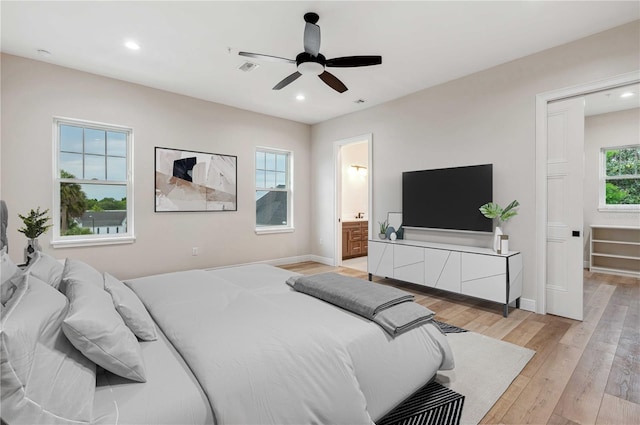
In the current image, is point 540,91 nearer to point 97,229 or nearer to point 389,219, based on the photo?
point 389,219

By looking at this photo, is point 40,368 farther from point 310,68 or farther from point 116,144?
point 116,144

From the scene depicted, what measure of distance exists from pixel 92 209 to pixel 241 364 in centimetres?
404

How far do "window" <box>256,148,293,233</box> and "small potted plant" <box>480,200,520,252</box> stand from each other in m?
3.60

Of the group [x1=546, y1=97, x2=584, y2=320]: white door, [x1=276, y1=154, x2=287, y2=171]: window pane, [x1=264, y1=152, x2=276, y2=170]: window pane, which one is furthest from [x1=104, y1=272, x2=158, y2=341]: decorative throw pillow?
[x1=276, y1=154, x2=287, y2=171]: window pane

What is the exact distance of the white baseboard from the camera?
132 inches

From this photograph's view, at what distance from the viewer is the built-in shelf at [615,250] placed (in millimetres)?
4926

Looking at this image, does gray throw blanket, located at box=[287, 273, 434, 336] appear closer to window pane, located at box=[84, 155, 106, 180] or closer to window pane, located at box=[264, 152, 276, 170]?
window pane, located at box=[84, 155, 106, 180]

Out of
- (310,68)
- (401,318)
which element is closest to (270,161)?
(310,68)

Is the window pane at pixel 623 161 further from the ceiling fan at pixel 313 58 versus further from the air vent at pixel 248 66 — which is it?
the air vent at pixel 248 66

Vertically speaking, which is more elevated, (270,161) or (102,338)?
(270,161)

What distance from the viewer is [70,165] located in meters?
3.90

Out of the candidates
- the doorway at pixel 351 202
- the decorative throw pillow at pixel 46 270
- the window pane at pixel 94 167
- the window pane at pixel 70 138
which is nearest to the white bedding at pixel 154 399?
the decorative throw pillow at pixel 46 270

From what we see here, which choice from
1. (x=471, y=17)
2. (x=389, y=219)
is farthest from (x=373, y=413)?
(x=389, y=219)

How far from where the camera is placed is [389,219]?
191 inches
